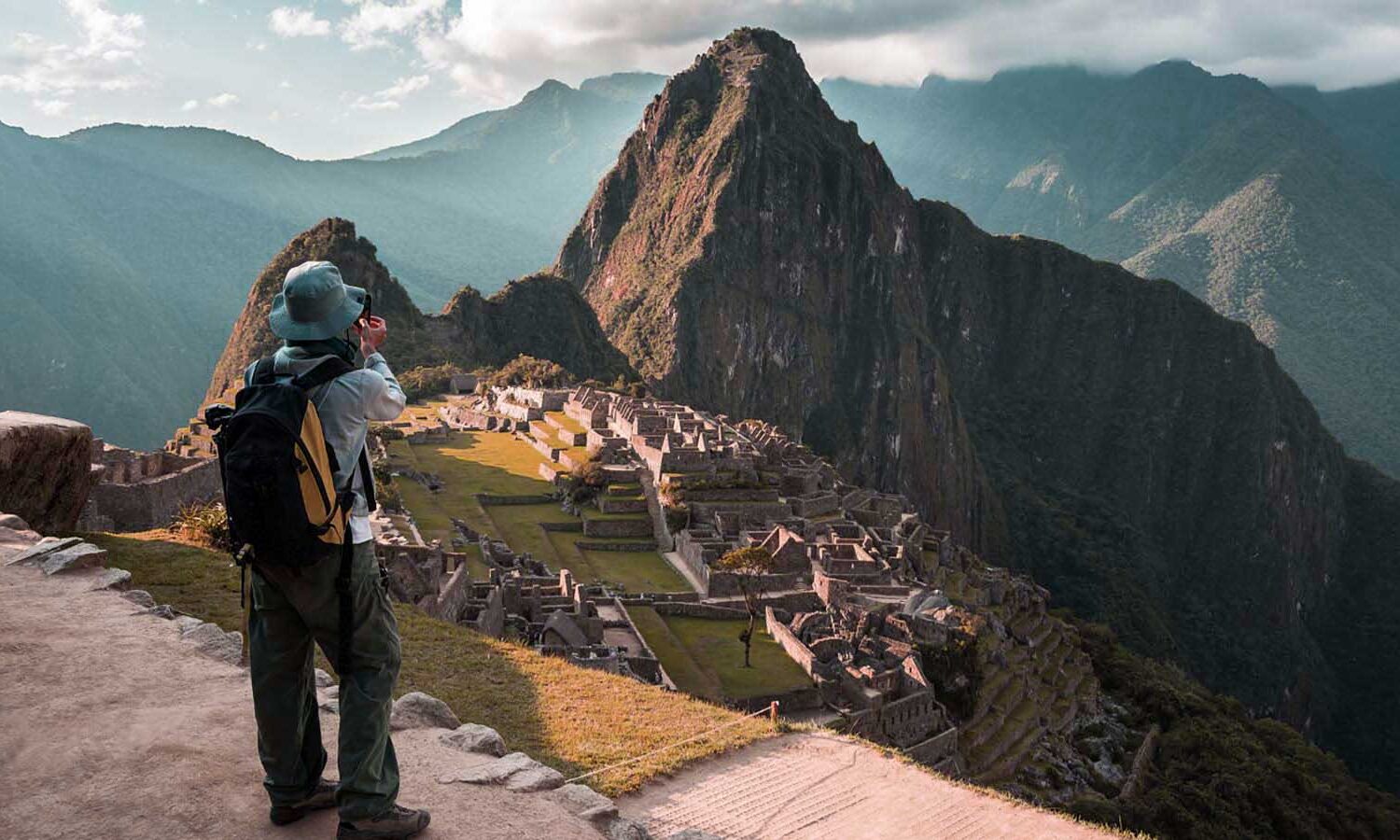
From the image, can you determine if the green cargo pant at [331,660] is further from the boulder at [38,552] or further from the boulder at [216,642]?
the boulder at [38,552]

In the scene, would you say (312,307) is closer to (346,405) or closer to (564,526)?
(346,405)

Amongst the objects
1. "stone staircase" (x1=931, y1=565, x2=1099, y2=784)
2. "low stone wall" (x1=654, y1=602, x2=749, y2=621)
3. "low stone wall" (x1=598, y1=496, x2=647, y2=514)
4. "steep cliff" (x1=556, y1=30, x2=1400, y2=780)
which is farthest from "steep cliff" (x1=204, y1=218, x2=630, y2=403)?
"low stone wall" (x1=654, y1=602, x2=749, y2=621)

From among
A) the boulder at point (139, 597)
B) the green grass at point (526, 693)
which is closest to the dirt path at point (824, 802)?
the green grass at point (526, 693)

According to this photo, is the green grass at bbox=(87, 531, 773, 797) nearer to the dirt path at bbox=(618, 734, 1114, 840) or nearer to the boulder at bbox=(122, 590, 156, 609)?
the dirt path at bbox=(618, 734, 1114, 840)

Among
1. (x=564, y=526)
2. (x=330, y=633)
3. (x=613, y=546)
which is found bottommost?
(x=613, y=546)

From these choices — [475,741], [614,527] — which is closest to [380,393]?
[475,741]

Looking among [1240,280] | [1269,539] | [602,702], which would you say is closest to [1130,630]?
[1269,539]
